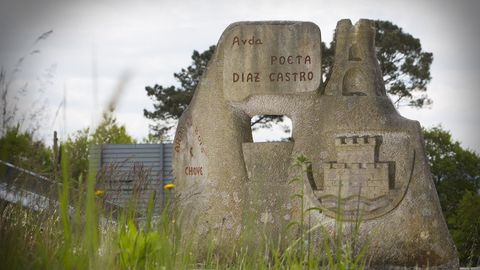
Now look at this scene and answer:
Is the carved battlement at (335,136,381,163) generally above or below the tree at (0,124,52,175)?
above

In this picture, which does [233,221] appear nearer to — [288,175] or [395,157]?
[288,175]

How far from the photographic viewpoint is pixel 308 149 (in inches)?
312

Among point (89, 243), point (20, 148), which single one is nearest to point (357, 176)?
point (20, 148)

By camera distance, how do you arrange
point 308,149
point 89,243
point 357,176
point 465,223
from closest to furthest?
point 89,243, point 357,176, point 308,149, point 465,223

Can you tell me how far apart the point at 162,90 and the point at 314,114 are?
14386mm

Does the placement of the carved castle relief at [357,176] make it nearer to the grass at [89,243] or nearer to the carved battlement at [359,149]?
the carved battlement at [359,149]

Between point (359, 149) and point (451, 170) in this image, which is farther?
point (451, 170)

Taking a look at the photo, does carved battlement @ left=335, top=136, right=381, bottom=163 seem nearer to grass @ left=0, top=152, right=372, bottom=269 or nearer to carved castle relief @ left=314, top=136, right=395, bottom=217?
carved castle relief @ left=314, top=136, right=395, bottom=217

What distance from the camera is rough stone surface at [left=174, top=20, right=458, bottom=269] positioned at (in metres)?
7.63

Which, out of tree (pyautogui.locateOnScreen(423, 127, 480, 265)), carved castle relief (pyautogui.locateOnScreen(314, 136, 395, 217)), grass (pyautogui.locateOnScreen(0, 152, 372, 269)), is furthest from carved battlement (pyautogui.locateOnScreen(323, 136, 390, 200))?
tree (pyautogui.locateOnScreen(423, 127, 480, 265))

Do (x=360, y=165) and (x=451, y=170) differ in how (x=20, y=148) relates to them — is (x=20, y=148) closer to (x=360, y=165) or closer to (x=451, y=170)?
(x=360, y=165)

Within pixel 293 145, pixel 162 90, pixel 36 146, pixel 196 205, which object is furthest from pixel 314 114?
pixel 162 90

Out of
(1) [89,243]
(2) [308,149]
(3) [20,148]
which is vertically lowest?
(1) [89,243]

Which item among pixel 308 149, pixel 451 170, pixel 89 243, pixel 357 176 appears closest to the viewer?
pixel 89 243
